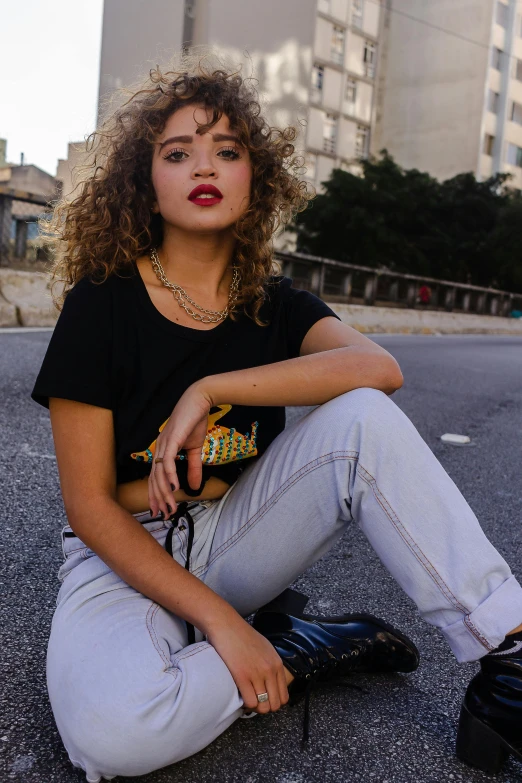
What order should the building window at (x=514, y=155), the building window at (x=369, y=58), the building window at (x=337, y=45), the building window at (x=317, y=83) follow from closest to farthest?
1. the building window at (x=317, y=83)
2. the building window at (x=337, y=45)
3. the building window at (x=369, y=58)
4. the building window at (x=514, y=155)

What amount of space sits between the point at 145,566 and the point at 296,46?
4279 centimetres

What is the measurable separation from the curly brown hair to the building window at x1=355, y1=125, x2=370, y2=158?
4544 centimetres

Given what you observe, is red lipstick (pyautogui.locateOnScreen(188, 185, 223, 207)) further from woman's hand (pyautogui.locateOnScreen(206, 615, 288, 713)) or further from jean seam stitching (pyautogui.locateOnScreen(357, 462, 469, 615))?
woman's hand (pyautogui.locateOnScreen(206, 615, 288, 713))

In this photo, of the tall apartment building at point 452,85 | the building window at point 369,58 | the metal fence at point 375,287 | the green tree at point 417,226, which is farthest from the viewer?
the building window at point 369,58

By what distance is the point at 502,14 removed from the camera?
148ft

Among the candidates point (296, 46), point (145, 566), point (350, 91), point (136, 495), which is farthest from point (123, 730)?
point (350, 91)

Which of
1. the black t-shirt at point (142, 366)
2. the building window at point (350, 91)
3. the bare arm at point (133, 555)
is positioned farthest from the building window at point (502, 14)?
the bare arm at point (133, 555)

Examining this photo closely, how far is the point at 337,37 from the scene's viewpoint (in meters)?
42.5

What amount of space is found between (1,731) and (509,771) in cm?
98

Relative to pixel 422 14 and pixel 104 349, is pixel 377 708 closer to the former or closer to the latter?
pixel 104 349

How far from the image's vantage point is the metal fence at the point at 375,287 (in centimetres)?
1571

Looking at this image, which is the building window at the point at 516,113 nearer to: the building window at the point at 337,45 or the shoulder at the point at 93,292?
the building window at the point at 337,45

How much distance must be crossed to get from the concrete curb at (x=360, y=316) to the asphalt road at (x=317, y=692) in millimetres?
737

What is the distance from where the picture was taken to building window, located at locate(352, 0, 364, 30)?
141ft
